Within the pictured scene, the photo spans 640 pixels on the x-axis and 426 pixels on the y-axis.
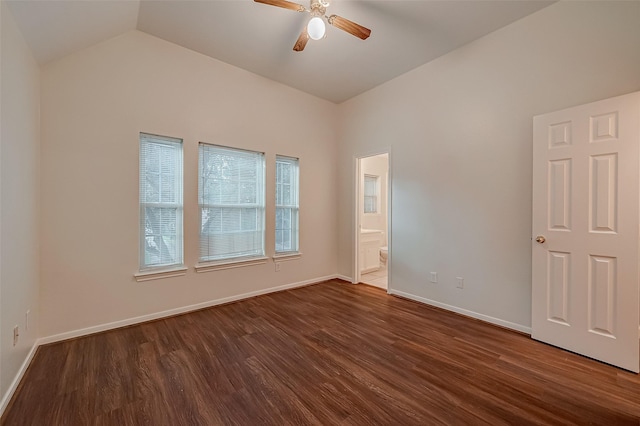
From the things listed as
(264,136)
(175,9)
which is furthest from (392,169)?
(175,9)

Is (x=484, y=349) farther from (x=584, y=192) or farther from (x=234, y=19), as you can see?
(x=234, y=19)

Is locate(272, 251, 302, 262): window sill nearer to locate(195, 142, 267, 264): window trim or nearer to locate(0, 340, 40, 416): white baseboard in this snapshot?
locate(195, 142, 267, 264): window trim

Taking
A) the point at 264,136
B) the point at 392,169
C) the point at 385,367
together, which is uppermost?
the point at 264,136

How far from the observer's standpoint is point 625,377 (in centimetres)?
196

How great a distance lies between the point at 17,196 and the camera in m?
1.90

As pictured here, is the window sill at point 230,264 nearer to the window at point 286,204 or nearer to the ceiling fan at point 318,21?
the window at point 286,204

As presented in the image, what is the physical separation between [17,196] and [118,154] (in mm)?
987

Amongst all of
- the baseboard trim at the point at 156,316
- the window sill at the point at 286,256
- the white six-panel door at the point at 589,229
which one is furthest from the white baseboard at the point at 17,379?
the white six-panel door at the point at 589,229

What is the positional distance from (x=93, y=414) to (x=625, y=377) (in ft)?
12.2

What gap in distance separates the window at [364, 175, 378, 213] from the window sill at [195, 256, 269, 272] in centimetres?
329

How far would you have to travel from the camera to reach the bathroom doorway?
14.7ft

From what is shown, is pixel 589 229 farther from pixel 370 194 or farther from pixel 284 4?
pixel 370 194

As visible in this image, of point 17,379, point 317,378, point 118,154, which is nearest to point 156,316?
point 17,379

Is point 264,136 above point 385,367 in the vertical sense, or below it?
above
